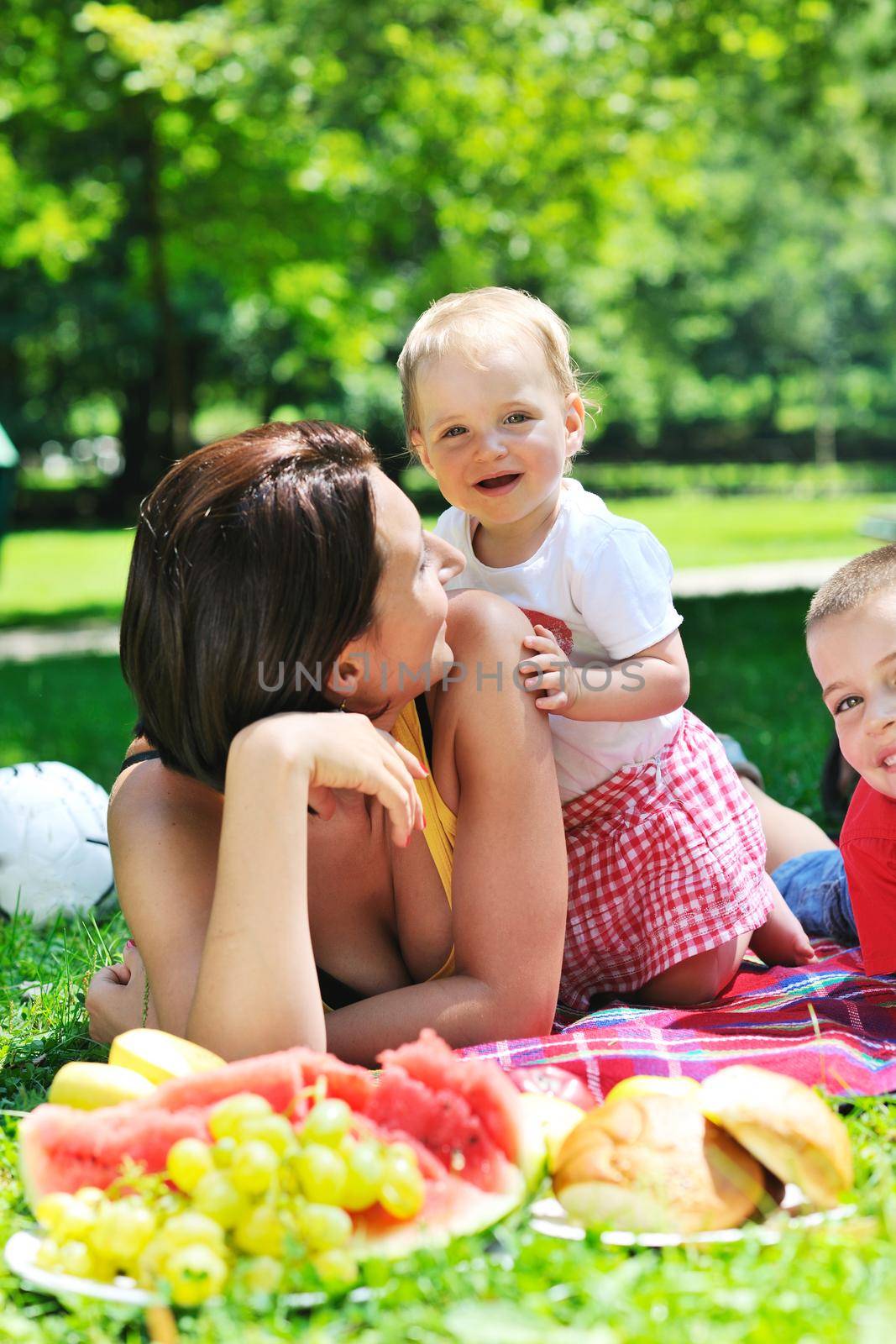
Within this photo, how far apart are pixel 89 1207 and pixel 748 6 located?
11.3 meters

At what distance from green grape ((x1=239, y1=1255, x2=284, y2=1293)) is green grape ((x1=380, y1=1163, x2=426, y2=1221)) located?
6.7 inches

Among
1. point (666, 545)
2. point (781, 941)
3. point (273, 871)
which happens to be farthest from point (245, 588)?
point (666, 545)

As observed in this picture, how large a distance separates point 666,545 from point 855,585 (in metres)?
17.5

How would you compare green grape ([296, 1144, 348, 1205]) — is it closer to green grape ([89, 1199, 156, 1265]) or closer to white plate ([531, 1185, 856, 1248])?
green grape ([89, 1199, 156, 1265])

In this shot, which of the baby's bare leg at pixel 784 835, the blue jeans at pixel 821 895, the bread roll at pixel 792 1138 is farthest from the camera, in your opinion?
the baby's bare leg at pixel 784 835

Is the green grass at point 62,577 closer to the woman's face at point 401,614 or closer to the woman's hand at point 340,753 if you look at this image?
the woman's face at point 401,614

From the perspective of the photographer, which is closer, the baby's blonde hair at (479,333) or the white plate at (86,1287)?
the white plate at (86,1287)

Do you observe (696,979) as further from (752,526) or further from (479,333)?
(752,526)

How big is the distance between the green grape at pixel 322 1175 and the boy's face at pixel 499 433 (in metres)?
1.79

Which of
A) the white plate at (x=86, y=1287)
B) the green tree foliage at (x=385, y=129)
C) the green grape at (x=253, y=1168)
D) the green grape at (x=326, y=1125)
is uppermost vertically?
the green tree foliage at (x=385, y=129)

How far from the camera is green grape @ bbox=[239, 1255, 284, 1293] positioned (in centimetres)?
180

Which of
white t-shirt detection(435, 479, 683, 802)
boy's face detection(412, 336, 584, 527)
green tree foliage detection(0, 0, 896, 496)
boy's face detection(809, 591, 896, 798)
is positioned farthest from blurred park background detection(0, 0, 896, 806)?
boy's face detection(809, 591, 896, 798)

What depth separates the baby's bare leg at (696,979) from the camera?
10.3 ft

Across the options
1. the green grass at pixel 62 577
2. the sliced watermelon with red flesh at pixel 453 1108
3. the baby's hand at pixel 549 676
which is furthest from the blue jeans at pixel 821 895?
the green grass at pixel 62 577
